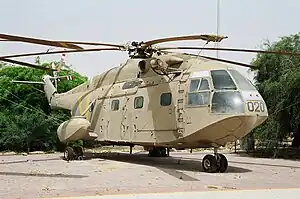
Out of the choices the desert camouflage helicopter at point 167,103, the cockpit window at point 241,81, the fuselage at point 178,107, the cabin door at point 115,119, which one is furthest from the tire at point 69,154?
the cockpit window at point 241,81

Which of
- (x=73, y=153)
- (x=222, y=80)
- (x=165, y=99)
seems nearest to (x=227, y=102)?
(x=222, y=80)

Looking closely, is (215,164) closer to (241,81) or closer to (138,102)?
(241,81)

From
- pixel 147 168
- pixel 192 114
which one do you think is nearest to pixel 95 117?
pixel 147 168

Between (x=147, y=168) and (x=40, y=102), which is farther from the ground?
(x=40, y=102)

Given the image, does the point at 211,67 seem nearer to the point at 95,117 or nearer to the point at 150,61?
the point at 150,61

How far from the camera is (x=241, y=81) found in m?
12.6

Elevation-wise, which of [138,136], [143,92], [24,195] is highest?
[143,92]

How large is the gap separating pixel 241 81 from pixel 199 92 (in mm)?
1252

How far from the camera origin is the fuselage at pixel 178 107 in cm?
1216

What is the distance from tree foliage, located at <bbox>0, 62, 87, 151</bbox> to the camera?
24.0 metres

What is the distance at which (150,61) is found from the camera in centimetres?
1441

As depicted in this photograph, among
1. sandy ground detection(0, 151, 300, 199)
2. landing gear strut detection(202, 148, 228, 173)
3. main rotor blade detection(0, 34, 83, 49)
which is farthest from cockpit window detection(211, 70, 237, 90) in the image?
main rotor blade detection(0, 34, 83, 49)

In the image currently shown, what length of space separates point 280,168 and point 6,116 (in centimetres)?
1724

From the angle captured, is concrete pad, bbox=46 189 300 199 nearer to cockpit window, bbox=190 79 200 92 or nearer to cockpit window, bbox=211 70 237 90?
cockpit window, bbox=211 70 237 90
